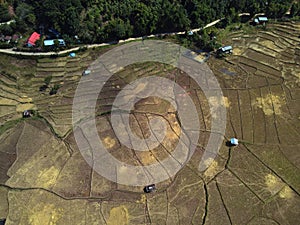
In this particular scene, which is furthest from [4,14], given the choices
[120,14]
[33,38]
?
[120,14]

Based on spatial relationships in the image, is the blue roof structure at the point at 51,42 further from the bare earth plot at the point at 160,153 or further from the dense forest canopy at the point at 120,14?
the bare earth plot at the point at 160,153

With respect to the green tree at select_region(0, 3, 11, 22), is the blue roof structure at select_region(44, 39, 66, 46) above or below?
below

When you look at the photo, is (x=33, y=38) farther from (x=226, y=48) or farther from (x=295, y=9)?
(x=295, y=9)

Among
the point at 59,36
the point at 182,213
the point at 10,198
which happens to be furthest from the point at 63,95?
the point at 182,213

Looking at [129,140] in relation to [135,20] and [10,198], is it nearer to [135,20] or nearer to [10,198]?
[10,198]

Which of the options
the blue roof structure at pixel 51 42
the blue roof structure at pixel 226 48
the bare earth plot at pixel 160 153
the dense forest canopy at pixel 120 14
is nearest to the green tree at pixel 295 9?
the dense forest canopy at pixel 120 14

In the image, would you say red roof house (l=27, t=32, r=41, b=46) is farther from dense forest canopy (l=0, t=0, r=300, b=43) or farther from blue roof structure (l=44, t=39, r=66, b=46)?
blue roof structure (l=44, t=39, r=66, b=46)

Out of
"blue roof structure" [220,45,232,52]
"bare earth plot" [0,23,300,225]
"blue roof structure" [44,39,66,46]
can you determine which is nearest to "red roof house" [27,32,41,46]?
"blue roof structure" [44,39,66,46]
